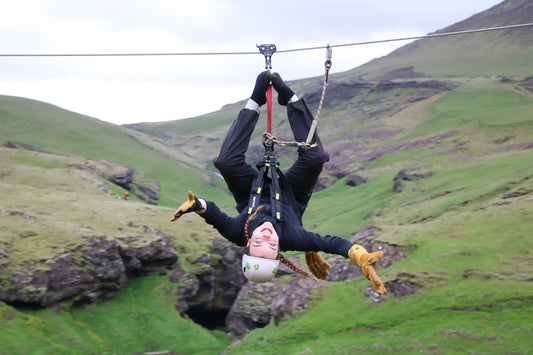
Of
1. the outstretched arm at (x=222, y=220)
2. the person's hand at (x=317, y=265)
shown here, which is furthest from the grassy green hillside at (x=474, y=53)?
the outstretched arm at (x=222, y=220)

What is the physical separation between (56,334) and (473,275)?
634 inches

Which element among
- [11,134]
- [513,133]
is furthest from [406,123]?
[11,134]

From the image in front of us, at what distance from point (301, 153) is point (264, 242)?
1613 millimetres

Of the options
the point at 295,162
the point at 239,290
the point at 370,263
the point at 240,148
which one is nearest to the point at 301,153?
the point at 295,162

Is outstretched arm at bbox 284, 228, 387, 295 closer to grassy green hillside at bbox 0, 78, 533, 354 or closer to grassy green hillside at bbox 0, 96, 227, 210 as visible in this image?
grassy green hillside at bbox 0, 78, 533, 354

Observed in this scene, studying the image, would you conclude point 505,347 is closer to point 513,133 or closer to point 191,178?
point 513,133

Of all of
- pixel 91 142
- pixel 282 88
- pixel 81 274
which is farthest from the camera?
pixel 91 142

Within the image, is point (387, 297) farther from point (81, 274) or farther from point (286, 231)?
point (286, 231)

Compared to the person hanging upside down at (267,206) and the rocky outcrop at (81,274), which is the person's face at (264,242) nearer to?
the person hanging upside down at (267,206)

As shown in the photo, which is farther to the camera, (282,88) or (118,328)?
(118,328)

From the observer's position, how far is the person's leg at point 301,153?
25.3ft

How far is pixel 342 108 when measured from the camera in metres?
115

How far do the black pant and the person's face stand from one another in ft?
3.66

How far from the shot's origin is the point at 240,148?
312 inches
